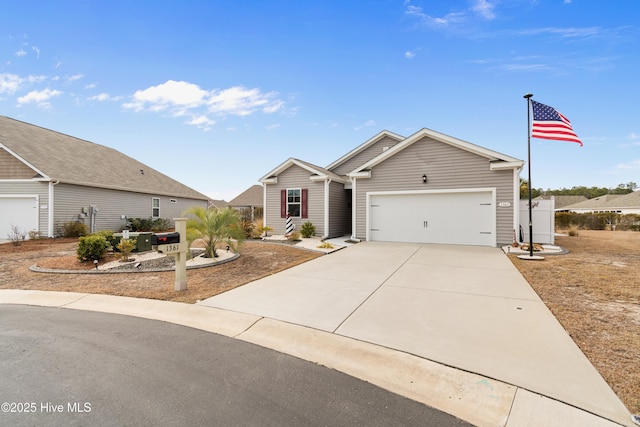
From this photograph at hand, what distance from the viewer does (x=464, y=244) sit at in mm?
11750

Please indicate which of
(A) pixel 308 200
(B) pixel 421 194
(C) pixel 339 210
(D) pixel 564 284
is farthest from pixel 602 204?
(D) pixel 564 284

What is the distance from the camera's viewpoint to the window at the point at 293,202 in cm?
1528

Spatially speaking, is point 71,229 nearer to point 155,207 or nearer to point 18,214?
point 18,214

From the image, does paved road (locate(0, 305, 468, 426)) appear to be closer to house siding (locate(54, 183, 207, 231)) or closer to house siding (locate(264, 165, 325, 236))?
house siding (locate(264, 165, 325, 236))

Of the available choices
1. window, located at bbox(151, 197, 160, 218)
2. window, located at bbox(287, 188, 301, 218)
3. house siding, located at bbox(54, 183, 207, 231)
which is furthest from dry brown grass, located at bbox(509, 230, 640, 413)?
window, located at bbox(151, 197, 160, 218)

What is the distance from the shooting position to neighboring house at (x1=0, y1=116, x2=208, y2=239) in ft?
46.9

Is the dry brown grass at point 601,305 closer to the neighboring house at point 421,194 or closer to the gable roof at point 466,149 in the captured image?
the neighboring house at point 421,194

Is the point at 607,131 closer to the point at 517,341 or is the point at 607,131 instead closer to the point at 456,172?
the point at 456,172

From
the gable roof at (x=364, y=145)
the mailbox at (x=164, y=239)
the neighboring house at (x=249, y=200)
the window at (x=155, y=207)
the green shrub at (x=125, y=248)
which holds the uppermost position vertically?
the gable roof at (x=364, y=145)

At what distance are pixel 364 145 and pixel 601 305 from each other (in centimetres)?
1462

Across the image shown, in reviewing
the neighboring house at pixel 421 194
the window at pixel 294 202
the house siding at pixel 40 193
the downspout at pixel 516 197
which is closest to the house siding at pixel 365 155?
the neighboring house at pixel 421 194

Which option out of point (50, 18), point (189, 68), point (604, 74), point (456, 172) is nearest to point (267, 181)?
point (189, 68)

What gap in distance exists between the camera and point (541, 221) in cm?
1197

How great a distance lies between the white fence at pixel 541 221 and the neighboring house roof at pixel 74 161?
22.3m
